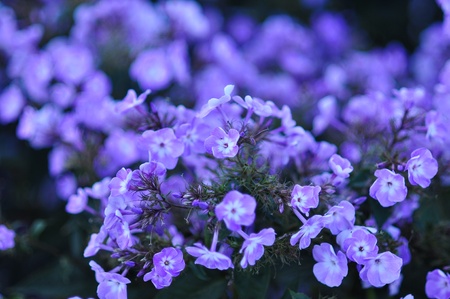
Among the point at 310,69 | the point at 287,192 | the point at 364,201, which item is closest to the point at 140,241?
the point at 287,192

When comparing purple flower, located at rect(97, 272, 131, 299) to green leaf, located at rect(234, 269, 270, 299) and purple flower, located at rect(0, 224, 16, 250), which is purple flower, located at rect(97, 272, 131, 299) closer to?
green leaf, located at rect(234, 269, 270, 299)

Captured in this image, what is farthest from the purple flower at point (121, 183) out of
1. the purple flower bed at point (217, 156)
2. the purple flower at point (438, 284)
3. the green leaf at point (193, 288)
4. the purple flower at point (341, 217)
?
the purple flower at point (438, 284)

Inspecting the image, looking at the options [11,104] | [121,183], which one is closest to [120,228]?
[121,183]

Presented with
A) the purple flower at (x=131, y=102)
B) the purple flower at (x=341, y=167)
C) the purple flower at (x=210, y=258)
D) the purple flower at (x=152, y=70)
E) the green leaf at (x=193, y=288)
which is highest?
the purple flower at (x=131, y=102)

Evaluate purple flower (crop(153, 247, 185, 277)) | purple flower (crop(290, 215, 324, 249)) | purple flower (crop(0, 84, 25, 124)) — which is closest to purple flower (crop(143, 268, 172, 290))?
purple flower (crop(153, 247, 185, 277))

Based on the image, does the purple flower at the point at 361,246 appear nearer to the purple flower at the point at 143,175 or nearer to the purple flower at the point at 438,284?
the purple flower at the point at 438,284

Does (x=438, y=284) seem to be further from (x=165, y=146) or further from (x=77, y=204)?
(x=77, y=204)

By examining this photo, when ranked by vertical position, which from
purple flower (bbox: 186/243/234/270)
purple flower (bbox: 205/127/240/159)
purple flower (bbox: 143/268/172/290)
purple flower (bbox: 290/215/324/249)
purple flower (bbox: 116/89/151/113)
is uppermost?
purple flower (bbox: 205/127/240/159)
